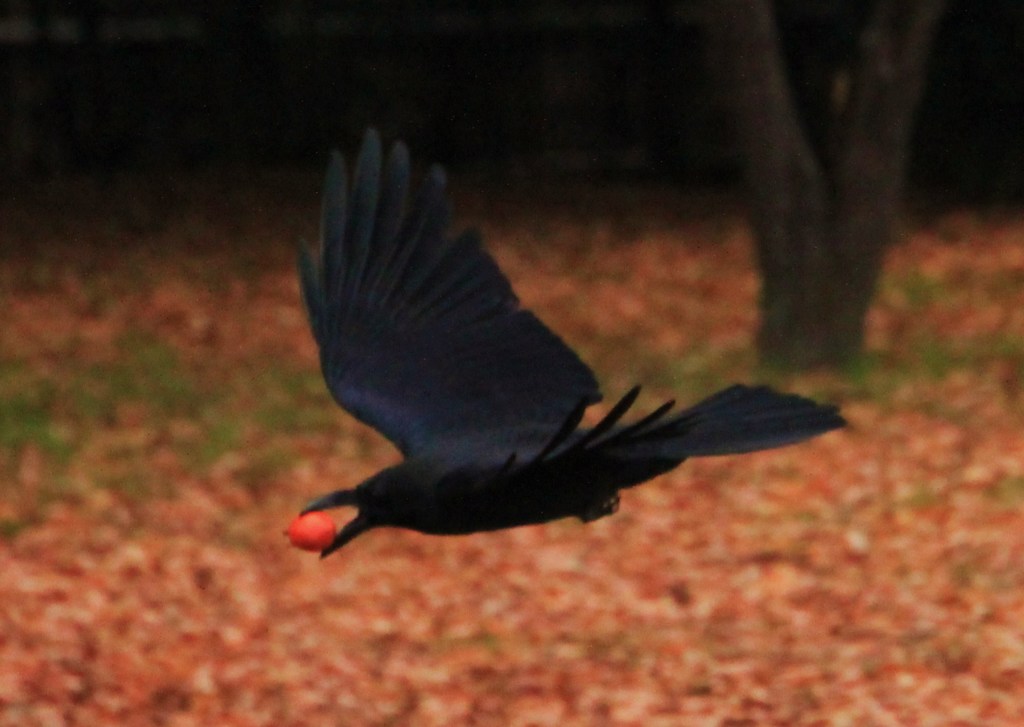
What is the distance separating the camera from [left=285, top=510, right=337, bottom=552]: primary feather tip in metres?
2.81

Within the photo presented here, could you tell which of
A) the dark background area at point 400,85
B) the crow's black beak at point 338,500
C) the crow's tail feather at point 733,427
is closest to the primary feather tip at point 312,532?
the crow's black beak at point 338,500

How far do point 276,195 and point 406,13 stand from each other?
316 centimetres

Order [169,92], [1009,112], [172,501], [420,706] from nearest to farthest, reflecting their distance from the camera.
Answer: [420,706]
[172,501]
[1009,112]
[169,92]

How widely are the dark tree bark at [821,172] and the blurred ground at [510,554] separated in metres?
0.35

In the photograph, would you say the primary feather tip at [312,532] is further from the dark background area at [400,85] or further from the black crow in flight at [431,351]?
the dark background area at [400,85]

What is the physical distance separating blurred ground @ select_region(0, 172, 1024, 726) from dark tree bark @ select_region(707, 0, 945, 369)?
0.35 metres

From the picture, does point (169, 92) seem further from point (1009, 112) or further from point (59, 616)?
point (59, 616)

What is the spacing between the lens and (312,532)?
2.80 metres

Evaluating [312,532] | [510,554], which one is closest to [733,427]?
[312,532]

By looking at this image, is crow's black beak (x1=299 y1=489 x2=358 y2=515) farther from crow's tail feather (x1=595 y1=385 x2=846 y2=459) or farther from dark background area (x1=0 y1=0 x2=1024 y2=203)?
dark background area (x1=0 y1=0 x2=1024 y2=203)

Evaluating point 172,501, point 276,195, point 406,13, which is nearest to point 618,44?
point 406,13

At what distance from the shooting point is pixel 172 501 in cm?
745

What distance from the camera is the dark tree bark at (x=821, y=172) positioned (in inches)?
348

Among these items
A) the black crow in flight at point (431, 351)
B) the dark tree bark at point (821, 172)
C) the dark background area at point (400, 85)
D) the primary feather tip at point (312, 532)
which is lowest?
the primary feather tip at point (312, 532)
